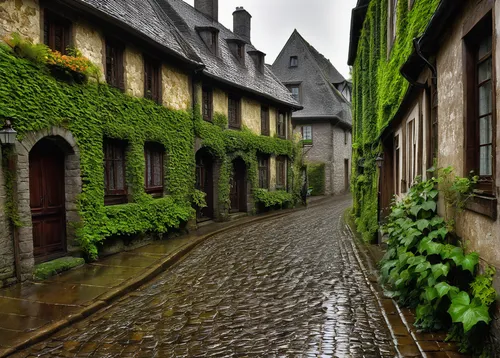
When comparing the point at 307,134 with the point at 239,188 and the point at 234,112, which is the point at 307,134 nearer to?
the point at 239,188

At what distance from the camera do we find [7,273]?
24.2ft

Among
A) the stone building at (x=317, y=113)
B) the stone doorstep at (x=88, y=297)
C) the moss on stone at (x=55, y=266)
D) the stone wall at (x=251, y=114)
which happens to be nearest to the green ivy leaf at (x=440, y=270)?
the stone doorstep at (x=88, y=297)

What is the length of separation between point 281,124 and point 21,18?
16.9 meters

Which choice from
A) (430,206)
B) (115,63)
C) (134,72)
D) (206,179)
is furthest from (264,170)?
(430,206)

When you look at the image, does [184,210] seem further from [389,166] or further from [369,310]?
[369,310]

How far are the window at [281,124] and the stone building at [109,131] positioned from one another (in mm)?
4945

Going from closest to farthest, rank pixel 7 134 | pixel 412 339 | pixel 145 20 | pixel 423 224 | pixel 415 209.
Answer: pixel 412 339, pixel 423 224, pixel 415 209, pixel 7 134, pixel 145 20

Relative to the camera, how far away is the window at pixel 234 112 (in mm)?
18391

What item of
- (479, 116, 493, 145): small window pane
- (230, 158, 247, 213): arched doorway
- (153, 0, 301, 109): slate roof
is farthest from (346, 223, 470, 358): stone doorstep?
(230, 158, 247, 213): arched doorway

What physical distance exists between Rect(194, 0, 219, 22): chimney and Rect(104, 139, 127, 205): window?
13782mm

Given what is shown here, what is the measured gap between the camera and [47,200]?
895cm

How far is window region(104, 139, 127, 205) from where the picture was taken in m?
10.7

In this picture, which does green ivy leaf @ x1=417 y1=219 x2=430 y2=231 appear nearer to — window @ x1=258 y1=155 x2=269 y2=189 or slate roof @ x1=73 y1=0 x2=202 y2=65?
slate roof @ x1=73 y1=0 x2=202 y2=65

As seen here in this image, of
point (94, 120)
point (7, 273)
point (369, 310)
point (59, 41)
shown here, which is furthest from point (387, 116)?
point (7, 273)
